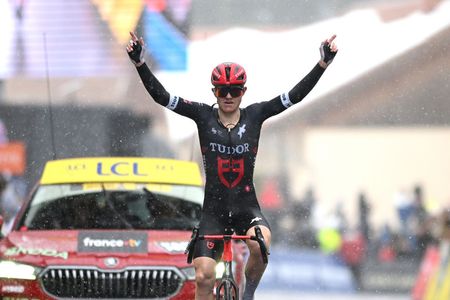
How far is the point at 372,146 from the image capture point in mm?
32969

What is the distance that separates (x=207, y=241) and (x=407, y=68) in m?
16.1

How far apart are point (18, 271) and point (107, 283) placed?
2.18 ft

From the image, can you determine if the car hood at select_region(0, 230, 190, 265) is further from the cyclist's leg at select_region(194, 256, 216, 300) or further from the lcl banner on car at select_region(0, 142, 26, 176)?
the lcl banner on car at select_region(0, 142, 26, 176)

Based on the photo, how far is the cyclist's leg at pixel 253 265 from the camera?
8.09m

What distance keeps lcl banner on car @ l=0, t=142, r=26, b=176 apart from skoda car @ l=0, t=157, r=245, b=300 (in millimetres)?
11075

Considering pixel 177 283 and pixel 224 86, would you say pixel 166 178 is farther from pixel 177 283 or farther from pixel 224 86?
pixel 224 86

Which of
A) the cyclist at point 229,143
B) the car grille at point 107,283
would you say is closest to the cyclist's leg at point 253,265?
the cyclist at point 229,143

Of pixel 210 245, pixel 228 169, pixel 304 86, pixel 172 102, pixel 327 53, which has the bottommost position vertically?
pixel 210 245

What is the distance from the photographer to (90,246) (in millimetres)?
9320

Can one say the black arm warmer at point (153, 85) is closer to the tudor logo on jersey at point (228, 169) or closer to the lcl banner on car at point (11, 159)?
the tudor logo on jersey at point (228, 169)

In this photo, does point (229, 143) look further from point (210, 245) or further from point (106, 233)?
point (106, 233)

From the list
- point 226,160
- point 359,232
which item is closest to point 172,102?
point 226,160

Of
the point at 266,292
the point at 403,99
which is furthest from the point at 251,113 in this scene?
the point at 403,99

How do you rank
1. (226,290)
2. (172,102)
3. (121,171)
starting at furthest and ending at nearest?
1. (121,171)
2. (172,102)
3. (226,290)
